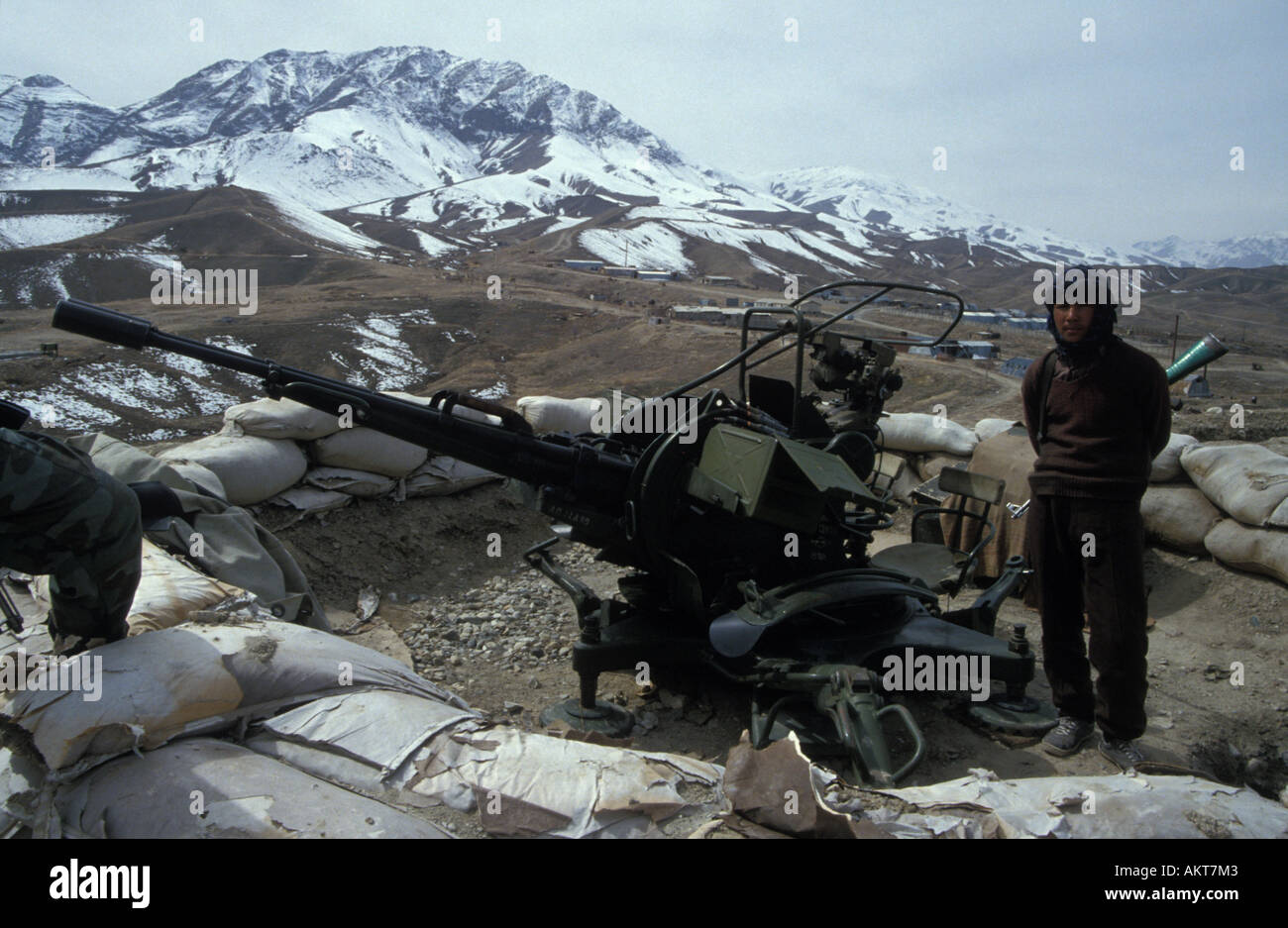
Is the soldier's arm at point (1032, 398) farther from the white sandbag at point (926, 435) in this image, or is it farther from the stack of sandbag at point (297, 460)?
the white sandbag at point (926, 435)

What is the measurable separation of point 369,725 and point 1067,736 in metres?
2.89

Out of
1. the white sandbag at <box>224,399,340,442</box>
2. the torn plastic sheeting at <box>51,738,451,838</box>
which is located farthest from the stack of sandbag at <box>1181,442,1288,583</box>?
the white sandbag at <box>224,399,340,442</box>

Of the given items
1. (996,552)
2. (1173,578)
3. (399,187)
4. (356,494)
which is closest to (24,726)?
(356,494)

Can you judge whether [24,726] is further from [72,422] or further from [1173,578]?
[72,422]

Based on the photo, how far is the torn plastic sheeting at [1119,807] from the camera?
2182mm

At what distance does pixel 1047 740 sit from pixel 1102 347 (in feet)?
5.58

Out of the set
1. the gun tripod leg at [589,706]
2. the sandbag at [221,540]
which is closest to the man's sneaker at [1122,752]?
the gun tripod leg at [589,706]

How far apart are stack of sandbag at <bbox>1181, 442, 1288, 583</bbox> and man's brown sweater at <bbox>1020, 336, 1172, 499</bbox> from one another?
8.93ft

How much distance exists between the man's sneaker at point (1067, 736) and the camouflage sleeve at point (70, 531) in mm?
3682

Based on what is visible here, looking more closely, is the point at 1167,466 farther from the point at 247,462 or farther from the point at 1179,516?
the point at 247,462

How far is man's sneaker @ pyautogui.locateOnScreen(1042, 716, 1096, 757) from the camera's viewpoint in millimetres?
3633

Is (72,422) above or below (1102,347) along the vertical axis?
below

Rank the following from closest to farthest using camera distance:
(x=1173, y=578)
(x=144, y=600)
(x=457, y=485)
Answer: (x=144, y=600), (x=1173, y=578), (x=457, y=485)

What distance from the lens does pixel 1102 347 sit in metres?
3.43
